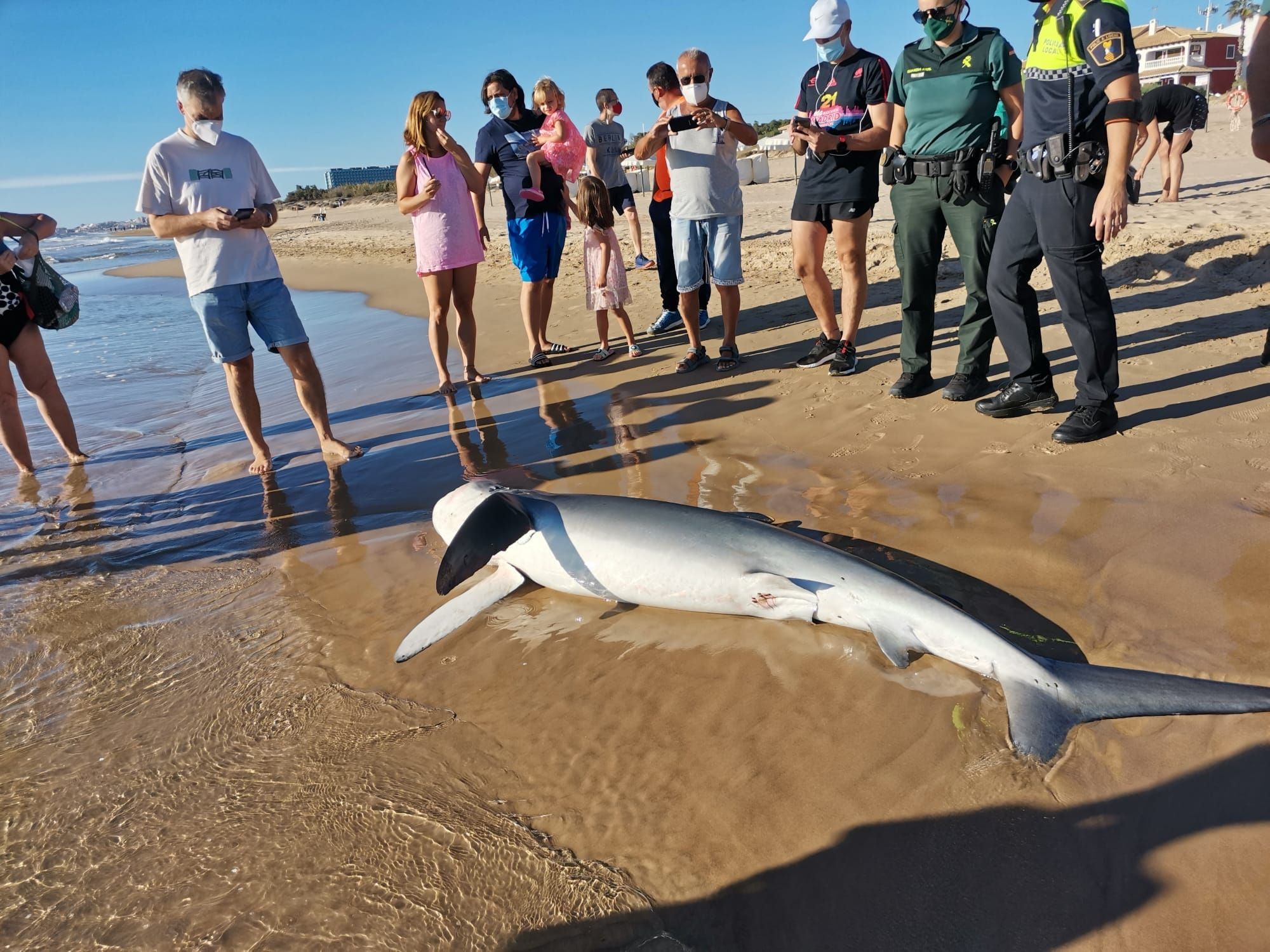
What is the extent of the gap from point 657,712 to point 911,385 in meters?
3.40

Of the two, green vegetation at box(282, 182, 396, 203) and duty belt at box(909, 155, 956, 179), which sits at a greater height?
green vegetation at box(282, 182, 396, 203)

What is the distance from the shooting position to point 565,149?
21.6 ft

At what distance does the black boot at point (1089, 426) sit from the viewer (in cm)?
399

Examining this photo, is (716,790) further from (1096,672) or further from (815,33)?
(815,33)

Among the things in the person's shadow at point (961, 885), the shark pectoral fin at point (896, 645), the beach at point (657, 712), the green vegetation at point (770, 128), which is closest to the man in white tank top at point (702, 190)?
the beach at point (657, 712)

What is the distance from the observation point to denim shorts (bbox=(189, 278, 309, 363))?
15.8ft

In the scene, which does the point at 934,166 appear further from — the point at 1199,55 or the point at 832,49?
the point at 1199,55

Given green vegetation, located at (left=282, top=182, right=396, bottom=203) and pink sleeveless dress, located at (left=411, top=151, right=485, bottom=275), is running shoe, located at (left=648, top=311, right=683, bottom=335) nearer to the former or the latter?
pink sleeveless dress, located at (left=411, top=151, right=485, bottom=275)

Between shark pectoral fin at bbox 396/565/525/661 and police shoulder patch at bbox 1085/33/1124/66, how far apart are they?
360 cm

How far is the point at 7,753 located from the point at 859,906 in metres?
2.67

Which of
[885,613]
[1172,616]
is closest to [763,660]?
[885,613]

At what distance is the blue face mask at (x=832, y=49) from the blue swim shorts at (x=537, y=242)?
8.28ft

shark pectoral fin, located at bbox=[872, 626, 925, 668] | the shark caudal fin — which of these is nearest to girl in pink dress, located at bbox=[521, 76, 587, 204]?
shark pectoral fin, located at bbox=[872, 626, 925, 668]

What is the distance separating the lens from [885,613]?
8.20ft
